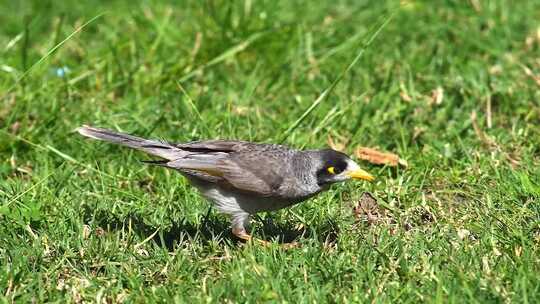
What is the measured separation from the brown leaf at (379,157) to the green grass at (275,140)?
6cm

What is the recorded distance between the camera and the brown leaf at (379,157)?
6.67m

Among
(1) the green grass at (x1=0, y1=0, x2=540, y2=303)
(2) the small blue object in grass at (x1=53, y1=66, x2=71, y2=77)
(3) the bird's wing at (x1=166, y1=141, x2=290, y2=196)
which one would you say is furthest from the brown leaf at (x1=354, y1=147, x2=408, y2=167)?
(2) the small blue object in grass at (x1=53, y1=66, x2=71, y2=77)

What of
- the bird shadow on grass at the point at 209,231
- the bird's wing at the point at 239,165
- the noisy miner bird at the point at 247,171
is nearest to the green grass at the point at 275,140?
the bird shadow on grass at the point at 209,231

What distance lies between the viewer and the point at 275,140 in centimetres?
701

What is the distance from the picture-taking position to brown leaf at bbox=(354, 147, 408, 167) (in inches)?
263

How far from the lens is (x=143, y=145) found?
18.7ft

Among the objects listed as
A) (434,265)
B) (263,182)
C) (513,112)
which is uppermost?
(263,182)

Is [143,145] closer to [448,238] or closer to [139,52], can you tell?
[448,238]

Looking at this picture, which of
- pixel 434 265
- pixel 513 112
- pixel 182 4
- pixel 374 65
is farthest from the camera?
Answer: pixel 182 4

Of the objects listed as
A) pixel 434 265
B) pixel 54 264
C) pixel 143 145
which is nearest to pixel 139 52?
pixel 143 145

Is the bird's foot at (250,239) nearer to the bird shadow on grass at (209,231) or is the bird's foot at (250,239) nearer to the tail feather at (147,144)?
the bird shadow on grass at (209,231)

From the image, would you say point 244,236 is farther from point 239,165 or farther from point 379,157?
point 379,157

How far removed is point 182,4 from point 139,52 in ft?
4.02

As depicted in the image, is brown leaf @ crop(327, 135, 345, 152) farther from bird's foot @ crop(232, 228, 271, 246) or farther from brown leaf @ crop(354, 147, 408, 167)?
bird's foot @ crop(232, 228, 271, 246)
